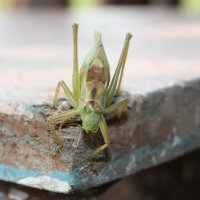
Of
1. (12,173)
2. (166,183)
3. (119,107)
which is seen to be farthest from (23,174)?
(166,183)

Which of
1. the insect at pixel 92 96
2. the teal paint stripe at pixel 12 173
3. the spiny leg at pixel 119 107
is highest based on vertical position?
the insect at pixel 92 96

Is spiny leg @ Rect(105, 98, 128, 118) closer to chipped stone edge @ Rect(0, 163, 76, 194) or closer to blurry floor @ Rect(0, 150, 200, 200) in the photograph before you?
chipped stone edge @ Rect(0, 163, 76, 194)

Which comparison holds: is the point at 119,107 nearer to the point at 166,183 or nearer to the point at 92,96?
the point at 92,96

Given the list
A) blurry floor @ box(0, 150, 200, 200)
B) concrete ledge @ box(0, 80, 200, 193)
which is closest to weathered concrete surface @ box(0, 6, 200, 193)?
concrete ledge @ box(0, 80, 200, 193)

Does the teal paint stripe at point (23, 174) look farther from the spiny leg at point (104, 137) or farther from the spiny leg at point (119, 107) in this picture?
the spiny leg at point (119, 107)

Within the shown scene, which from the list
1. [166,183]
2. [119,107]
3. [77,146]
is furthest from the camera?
[166,183]

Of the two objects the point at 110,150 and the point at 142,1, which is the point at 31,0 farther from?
the point at 110,150

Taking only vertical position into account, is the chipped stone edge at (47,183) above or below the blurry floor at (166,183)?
above

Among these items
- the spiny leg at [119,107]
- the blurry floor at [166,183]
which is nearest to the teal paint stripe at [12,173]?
the spiny leg at [119,107]
